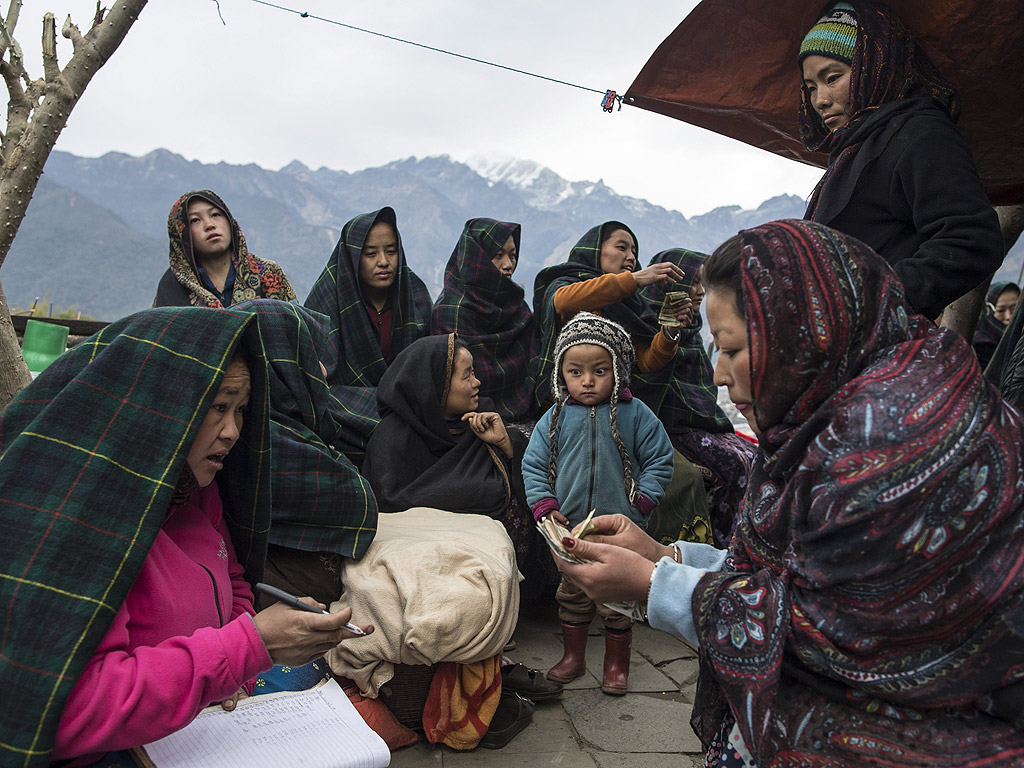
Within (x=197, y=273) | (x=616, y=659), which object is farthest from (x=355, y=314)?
(x=616, y=659)

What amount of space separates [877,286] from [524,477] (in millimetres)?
2338

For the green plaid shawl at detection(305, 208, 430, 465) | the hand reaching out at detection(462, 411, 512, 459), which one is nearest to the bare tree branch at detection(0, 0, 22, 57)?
the green plaid shawl at detection(305, 208, 430, 465)

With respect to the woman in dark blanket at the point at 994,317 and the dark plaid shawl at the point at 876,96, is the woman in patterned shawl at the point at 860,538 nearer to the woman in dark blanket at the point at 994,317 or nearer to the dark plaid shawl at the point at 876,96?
the dark plaid shawl at the point at 876,96

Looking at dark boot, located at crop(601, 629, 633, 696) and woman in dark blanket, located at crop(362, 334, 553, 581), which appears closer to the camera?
dark boot, located at crop(601, 629, 633, 696)

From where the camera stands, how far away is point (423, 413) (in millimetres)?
3717

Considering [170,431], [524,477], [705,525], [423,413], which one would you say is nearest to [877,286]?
[170,431]

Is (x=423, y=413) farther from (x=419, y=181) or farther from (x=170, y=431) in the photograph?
(x=419, y=181)

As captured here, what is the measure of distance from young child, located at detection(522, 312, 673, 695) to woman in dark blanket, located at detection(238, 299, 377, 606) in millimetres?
954

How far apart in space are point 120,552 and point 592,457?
243 cm

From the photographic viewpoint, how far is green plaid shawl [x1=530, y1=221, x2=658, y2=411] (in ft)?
15.2

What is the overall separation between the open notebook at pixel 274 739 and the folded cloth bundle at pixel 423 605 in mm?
679

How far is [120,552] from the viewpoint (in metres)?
1.46

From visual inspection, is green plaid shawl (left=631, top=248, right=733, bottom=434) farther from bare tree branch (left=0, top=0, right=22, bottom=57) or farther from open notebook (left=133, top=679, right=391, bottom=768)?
bare tree branch (left=0, top=0, right=22, bottom=57)

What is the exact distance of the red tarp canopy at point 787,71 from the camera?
2609 millimetres
